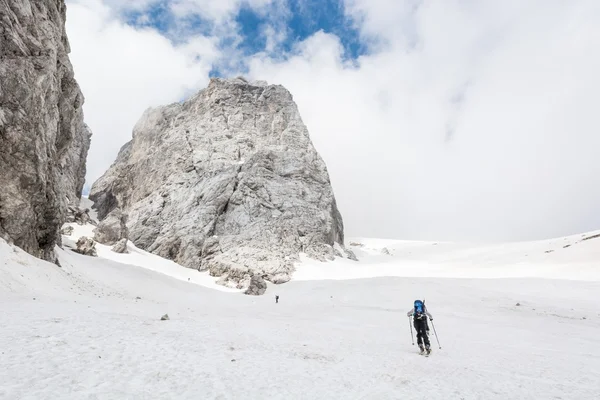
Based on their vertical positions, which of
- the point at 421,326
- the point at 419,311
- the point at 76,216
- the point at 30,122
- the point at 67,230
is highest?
the point at 76,216

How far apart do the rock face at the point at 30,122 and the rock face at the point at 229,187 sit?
28.2 m

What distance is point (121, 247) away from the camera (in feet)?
175

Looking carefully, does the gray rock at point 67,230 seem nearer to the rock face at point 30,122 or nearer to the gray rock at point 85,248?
the gray rock at point 85,248

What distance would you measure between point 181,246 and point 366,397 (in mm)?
58478

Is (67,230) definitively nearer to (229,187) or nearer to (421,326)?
(229,187)

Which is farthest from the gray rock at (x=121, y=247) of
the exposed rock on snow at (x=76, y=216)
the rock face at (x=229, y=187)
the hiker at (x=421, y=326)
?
the hiker at (x=421, y=326)

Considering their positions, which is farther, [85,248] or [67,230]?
[67,230]

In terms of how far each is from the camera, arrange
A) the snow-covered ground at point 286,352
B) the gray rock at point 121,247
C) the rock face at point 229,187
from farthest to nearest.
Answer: the rock face at point 229,187, the gray rock at point 121,247, the snow-covered ground at point 286,352

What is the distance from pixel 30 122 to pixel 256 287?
29.6 metres

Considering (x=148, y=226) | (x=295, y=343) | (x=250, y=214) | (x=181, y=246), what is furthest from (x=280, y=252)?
(x=295, y=343)

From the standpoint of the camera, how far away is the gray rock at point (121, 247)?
173ft

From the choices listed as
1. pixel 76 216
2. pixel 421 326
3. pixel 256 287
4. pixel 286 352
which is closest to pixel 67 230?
pixel 76 216

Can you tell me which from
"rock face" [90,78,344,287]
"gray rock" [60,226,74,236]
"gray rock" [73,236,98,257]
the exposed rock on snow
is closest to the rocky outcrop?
"gray rock" [60,226,74,236]

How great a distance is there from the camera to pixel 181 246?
60.8m
